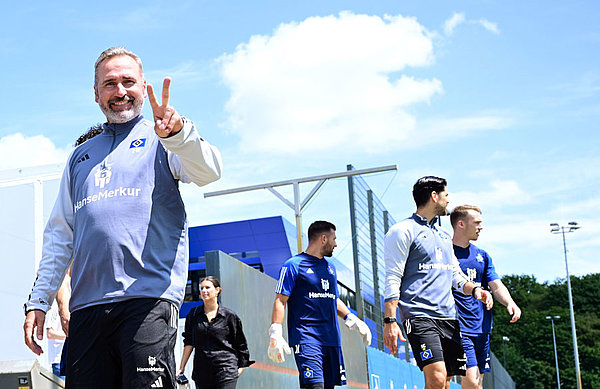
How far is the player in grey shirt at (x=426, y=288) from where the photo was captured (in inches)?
270

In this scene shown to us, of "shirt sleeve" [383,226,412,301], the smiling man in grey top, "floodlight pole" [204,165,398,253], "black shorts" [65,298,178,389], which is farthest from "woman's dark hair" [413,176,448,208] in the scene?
"floodlight pole" [204,165,398,253]

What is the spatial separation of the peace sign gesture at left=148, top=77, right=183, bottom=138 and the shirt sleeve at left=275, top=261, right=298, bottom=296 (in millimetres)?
4331

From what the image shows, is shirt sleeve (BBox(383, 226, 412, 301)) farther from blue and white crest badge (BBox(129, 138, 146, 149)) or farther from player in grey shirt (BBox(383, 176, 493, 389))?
blue and white crest badge (BBox(129, 138, 146, 149))

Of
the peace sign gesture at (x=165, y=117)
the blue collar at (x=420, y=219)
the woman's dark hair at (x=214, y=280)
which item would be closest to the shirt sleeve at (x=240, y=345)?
the woman's dark hair at (x=214, y=280)

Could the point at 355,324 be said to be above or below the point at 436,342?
above

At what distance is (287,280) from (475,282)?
8.10 ft

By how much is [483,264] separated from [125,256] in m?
6.20

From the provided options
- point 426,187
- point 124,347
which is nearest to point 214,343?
point 426,187

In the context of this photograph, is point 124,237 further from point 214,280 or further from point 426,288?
point 214,280

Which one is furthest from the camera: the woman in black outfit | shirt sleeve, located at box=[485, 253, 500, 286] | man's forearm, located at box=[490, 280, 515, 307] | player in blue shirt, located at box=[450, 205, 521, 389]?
shirt sleeve, located at box=[485, 253, 500, 286]

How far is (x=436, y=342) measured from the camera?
22.5 feet

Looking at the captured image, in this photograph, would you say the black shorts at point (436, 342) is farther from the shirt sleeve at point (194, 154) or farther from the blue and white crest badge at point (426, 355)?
the shirt sleeve at point (194, 154)

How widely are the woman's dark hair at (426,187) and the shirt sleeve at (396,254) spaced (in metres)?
0.42

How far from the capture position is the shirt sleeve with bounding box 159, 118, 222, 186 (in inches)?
121
